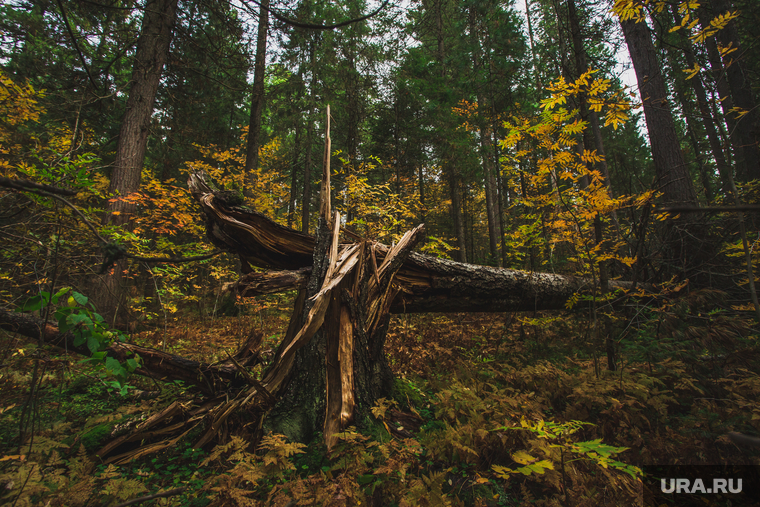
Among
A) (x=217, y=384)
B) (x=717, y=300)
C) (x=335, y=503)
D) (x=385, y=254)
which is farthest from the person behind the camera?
(x=717, y=300)

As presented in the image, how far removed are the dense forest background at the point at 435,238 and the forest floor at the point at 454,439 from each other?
30 millimetres

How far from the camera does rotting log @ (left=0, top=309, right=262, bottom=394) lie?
9.50 ft

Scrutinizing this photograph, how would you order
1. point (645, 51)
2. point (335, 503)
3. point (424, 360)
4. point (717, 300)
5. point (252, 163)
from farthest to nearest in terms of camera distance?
1. point (252, 163)
2. point (645, 51)
3. point (424, 360)
4. point (717, 300)
5. point (335, 503)

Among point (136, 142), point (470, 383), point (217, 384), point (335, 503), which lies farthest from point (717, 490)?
point (136, 142)

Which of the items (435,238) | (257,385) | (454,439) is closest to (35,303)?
(257,385)

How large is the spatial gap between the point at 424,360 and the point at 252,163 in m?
8.68

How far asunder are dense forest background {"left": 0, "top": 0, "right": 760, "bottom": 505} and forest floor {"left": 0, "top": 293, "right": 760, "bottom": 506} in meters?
0.03

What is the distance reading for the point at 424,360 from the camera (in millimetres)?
5070

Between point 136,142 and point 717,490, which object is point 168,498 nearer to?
point 717,490

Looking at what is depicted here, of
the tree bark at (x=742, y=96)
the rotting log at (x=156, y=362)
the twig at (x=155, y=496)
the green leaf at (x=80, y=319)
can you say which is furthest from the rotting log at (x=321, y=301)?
the tree bark at (x=742, y=96)

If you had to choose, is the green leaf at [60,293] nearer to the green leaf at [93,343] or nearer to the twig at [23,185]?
the green leaf at [93,343]

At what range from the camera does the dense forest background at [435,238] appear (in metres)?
2.26

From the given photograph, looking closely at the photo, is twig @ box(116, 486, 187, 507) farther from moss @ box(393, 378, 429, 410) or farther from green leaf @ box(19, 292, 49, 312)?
moss @ box(393, 378, 429, 410)

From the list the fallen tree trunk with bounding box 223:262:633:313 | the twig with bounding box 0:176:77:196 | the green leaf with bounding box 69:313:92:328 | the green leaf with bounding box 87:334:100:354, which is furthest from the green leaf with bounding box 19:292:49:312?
the fallen tree trunk with bounding box 223:262:633:313
